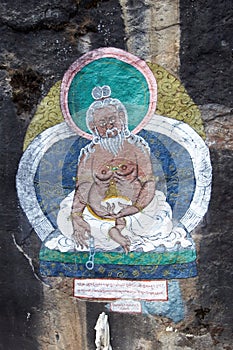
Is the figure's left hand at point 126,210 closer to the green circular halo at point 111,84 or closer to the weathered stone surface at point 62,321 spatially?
the green circular halo at point 111,84

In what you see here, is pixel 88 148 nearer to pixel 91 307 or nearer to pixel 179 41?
pixel 179 41

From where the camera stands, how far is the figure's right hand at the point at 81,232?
10.1 ft

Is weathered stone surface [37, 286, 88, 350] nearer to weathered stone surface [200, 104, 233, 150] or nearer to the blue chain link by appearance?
the blue chain link

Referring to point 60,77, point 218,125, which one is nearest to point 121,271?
point 218,125

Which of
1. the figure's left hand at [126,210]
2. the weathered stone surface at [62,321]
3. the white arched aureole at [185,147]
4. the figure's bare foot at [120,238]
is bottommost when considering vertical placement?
the weathered stone surface at [62,321]

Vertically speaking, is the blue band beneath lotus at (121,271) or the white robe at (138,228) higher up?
the white robe at (138,228)

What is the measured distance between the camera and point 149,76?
9.43ft

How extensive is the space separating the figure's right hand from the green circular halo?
653 mm

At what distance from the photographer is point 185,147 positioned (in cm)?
290

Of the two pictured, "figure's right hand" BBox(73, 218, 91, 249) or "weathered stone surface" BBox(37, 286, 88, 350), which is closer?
"figure's right hand" BBox(73, 218, 91, 249)

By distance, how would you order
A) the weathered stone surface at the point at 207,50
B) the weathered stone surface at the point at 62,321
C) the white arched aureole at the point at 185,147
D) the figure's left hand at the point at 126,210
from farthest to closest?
the weathered stone surface at the point at 62,321
the figure's left hand at the point at 126,210
the white arched aureole at the point at 185,147
the weathered stone surface at the point at 207,50

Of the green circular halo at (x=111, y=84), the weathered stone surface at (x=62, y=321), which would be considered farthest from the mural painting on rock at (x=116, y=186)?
the weathered stone surface at (x=62, y=321)

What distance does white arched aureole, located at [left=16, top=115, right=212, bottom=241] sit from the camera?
2.89m

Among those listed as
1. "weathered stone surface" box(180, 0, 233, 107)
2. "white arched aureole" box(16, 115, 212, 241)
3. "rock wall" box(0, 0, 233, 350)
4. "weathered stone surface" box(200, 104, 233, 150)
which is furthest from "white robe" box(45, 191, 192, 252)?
"weathered stone surface" box(180, 0, 233, 107)
